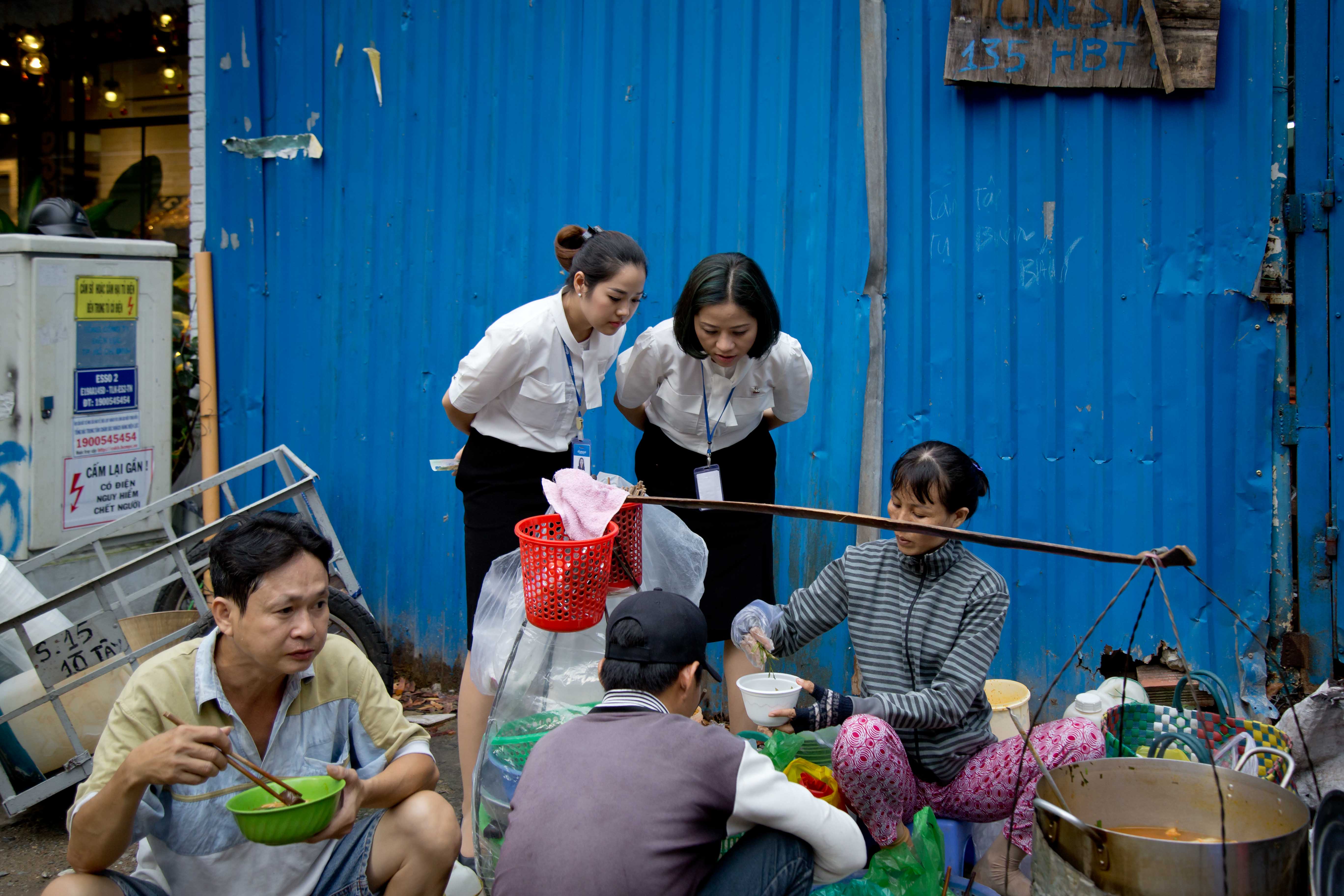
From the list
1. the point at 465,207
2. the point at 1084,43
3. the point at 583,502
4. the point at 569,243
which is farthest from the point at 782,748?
the point at 465,207

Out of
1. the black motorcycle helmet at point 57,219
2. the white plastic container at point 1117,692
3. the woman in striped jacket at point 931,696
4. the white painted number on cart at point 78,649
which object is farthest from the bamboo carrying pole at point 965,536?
the black motorcycle helmet at point 57,219

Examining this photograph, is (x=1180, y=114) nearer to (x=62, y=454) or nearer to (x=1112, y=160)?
(x=1112, y=160)

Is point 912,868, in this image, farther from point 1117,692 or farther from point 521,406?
point 521,406

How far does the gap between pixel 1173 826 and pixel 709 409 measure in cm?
196

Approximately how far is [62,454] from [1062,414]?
182 inches

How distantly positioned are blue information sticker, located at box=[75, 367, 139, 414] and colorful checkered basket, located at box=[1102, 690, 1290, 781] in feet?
15.5

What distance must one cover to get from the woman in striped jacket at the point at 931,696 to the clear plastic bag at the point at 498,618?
97cm

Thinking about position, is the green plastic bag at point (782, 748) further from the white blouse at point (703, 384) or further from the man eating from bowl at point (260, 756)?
the white blouse at point (703, 384)

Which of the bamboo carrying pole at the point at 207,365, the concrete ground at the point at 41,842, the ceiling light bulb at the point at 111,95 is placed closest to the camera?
the concrete ground at the point at 41,842

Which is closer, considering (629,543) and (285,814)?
(285,814)

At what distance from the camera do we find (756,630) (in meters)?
3.23

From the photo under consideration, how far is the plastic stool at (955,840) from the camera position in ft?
9.47

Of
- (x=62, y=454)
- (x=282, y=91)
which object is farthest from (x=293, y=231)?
(x=62, y=454)

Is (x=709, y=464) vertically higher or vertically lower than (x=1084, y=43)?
lower
